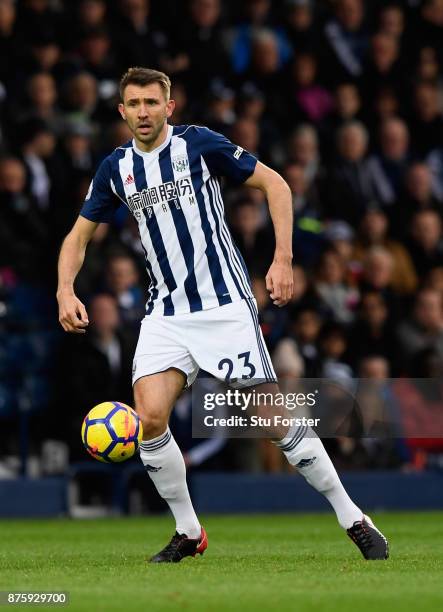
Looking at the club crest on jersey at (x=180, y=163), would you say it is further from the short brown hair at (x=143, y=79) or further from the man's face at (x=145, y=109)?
the short brown hair at (x=143, y=79)

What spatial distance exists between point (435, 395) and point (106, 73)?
4629mm

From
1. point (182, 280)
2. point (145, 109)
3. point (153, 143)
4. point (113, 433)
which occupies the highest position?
point (145, 109)

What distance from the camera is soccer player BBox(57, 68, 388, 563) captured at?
23.6ft

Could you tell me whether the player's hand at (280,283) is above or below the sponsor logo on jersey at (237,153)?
below

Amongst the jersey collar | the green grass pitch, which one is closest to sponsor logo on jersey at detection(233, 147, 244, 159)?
the jersey collar

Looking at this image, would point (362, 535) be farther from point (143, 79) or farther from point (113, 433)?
point (143, 79)

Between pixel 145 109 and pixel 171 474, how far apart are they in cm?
186

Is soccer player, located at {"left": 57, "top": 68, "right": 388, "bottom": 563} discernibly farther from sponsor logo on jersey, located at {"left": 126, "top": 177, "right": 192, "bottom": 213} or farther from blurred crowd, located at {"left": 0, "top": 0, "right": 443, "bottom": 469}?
blurred crowd, located at {"left": 0, "top": 0, "right": 443, "bottom": 469}

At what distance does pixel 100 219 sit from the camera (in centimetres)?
758

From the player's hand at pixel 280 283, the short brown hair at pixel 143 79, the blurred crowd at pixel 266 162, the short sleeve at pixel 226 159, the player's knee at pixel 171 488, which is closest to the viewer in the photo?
the player's hand at pixel 280 283

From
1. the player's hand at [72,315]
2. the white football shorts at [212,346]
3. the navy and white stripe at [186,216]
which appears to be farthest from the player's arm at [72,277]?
the white football shorts at [212,346]

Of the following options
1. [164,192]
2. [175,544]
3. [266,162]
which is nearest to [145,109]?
[164,192]

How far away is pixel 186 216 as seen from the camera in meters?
7.35

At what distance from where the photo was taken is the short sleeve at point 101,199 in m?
7.52
